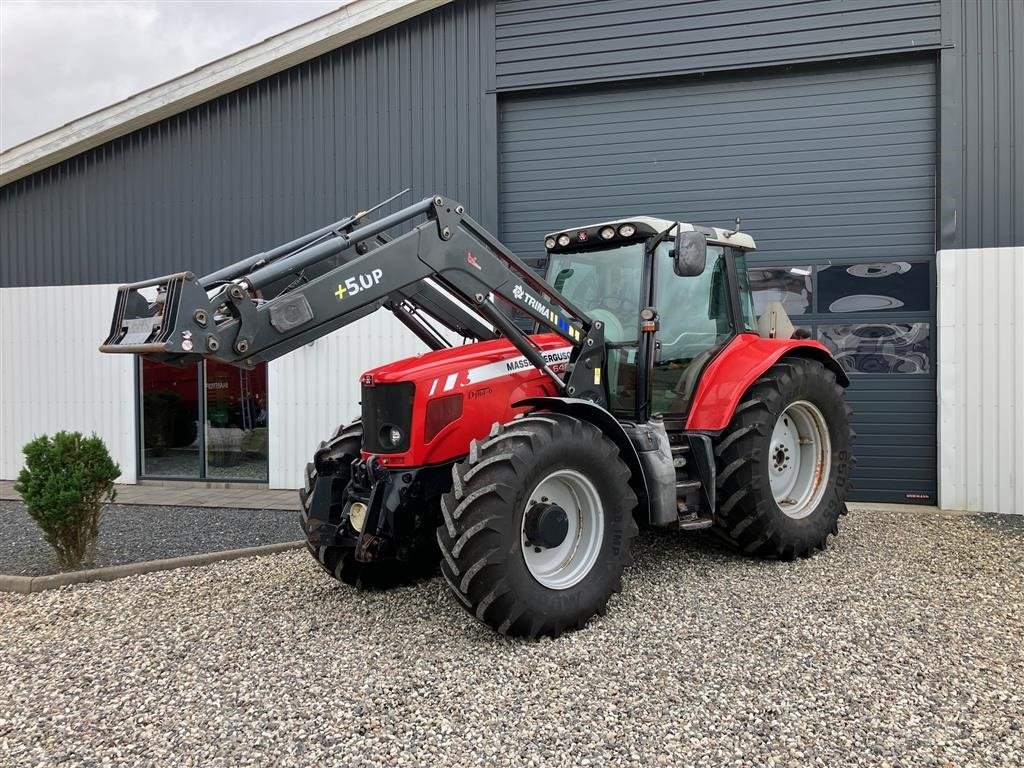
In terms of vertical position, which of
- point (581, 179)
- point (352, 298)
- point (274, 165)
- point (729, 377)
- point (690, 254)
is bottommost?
point (729, 377)

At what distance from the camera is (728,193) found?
8328mm

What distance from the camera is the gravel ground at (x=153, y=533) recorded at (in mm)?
6039

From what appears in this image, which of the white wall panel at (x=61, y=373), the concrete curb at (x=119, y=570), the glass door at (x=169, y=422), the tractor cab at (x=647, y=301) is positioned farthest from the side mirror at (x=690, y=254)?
the white wall panel at (x=61, y=373)

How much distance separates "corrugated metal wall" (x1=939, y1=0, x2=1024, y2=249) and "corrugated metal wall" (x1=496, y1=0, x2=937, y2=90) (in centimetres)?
33

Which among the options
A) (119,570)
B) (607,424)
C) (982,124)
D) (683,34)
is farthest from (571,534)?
(982,124)

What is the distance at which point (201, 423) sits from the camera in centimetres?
977

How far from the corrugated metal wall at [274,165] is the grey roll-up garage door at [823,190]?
1224mm

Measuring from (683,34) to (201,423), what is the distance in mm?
7681

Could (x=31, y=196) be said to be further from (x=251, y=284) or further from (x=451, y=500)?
(x=451, y=500)

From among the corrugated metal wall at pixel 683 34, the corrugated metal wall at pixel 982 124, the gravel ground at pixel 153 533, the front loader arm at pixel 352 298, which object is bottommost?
the gravel ground at pixel 153 533

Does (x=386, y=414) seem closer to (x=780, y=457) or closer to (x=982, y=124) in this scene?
(x=780, y=457)

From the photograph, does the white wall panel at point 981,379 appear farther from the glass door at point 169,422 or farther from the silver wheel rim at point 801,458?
the glass door at point 169,422

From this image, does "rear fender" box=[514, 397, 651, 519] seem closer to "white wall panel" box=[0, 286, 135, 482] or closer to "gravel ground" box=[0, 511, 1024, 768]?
"gravel ground" box=[0, 511, 1024, 768]

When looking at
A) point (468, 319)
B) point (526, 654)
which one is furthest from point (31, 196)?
point (526, 654)
